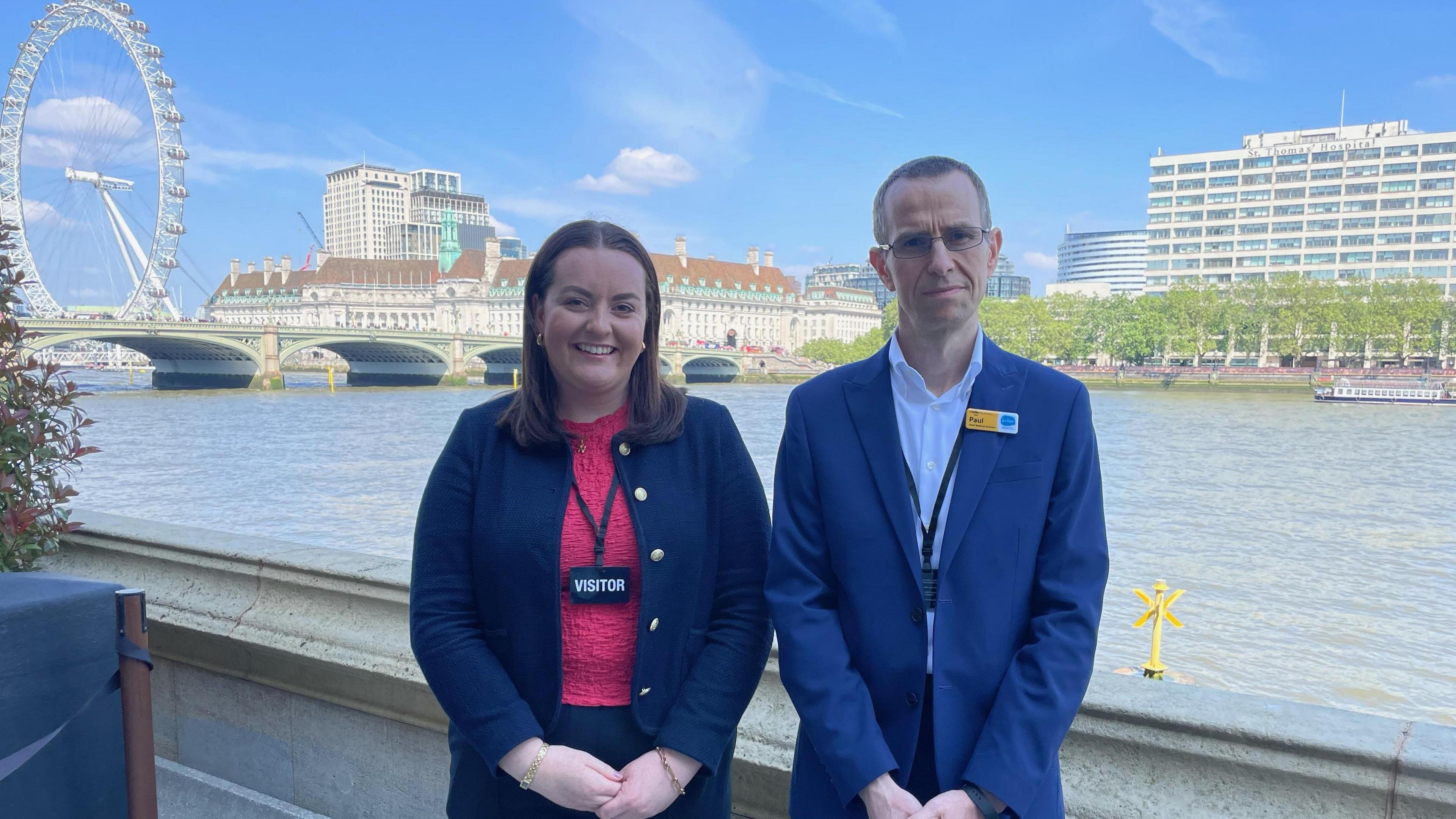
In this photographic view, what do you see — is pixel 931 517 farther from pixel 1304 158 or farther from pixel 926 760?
pixel 1304 158

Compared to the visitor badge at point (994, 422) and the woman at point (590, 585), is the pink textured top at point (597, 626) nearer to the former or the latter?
the woman at point (590, 585)

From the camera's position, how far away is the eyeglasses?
4.43ft

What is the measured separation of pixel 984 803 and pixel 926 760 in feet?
0.36

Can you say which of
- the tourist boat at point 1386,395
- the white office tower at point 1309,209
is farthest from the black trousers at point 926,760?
the white office tower at point 1309,209

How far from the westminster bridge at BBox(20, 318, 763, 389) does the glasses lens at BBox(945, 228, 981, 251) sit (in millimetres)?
33958

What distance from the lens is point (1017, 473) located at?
4.17 feet

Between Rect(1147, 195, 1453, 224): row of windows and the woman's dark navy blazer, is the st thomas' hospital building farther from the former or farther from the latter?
the woman's dark navy blazer

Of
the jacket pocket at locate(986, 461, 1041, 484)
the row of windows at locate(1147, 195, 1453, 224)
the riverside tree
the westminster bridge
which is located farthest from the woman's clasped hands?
the row of windows at locate(1147, 195, 1453, 224)

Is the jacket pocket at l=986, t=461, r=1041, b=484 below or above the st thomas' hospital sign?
below

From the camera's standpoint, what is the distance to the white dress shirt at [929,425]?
51.9 inches

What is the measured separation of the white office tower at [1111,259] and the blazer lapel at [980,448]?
427 ft

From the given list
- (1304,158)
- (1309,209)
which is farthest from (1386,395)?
(1304,158)

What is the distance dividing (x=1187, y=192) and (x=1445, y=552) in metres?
70.5

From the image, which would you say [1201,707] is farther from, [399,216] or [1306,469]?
[399,216]
